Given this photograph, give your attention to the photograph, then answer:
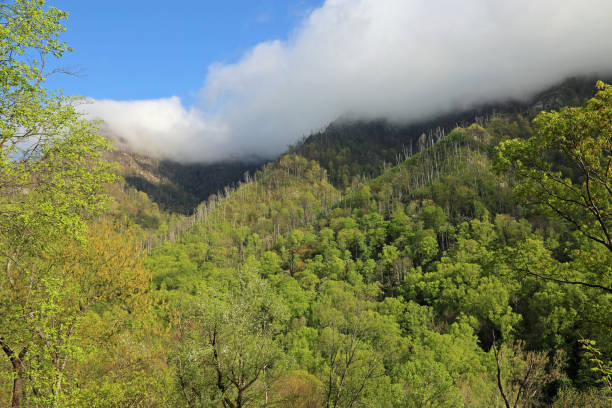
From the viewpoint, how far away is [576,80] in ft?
641

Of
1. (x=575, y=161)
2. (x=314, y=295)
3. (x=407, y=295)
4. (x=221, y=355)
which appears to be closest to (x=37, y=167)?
(x=221, y=355)

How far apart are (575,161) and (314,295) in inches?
2478

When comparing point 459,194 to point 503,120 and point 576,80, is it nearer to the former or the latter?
point 503,120

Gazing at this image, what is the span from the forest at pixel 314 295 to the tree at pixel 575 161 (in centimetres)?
7

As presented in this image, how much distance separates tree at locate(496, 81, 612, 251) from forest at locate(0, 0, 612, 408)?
0.07 meters

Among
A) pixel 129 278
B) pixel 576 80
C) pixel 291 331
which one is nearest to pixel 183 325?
pixel 129 278

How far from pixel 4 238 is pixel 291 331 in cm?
5017

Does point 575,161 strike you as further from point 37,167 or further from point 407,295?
point 407,295

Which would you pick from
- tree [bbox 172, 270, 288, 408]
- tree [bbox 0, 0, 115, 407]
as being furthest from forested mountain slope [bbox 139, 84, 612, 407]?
tree [bbox 0, 0, 115, 407]

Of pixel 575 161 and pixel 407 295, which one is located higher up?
pixel 575 161

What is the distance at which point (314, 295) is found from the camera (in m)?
68.4

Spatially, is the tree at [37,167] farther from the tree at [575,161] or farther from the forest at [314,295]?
the tree at [575,161]

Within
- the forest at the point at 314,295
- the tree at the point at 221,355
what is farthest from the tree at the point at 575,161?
the tree at the point at 221,355

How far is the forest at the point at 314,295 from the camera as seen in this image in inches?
320
